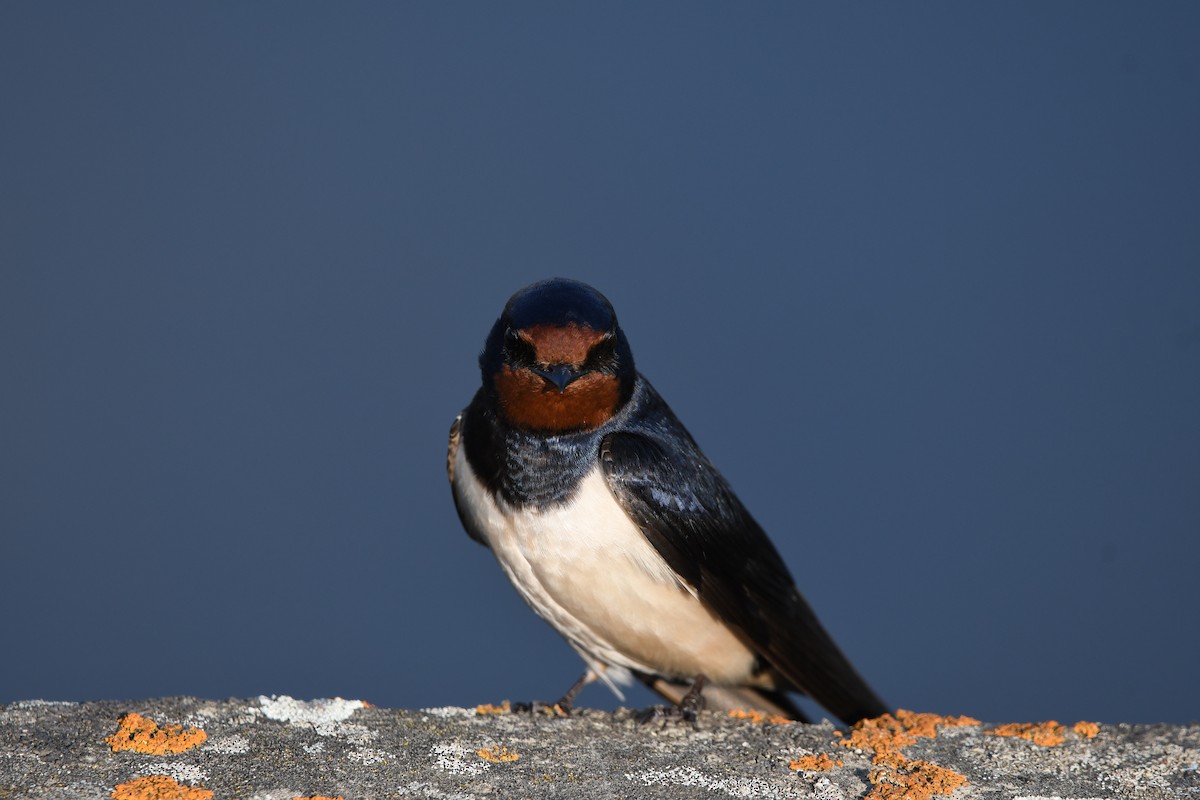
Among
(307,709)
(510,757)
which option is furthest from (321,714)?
(510,757)

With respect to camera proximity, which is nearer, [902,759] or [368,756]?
[368,756]

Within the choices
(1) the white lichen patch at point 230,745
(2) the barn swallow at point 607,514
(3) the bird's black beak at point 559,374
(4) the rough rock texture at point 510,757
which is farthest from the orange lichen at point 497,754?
(3) the bird's black beak at point 559,374

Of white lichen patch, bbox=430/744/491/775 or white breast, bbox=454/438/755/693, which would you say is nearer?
white lichen patch, bbox=430/744/491/775

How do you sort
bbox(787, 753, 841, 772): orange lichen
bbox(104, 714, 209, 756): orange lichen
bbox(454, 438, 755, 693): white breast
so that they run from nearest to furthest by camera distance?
bbox(104, 714, 209, 756): orange lichen → bbox(787, 753, 841, 772): orange lichen → bbox(454, 438, 755, 693): white breast

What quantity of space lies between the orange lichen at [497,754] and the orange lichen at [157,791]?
0.35 metres

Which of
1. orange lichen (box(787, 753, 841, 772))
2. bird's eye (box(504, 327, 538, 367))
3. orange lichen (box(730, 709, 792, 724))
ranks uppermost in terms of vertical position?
bird's eye (box(504, 327, 538, 367))

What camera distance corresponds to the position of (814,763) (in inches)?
63.4

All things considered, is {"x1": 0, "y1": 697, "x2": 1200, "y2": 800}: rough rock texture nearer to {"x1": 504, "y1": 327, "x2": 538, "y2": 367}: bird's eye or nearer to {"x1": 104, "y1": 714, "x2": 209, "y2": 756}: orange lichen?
{"x1": 104, "y1": 714, "x2": 209, "y2": 756}: orange lichen

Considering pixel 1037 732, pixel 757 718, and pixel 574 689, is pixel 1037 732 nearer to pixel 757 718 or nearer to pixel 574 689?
pixel 757 718

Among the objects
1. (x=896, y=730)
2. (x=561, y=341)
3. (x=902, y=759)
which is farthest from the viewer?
(x=561, y=341)

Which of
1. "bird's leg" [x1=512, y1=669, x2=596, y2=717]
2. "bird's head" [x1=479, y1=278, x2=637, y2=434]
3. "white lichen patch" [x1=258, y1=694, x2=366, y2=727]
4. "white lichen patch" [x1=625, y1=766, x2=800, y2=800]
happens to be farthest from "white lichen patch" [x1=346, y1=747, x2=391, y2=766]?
"bird's head" [x1=479, y1=278, x2=637, y2=434]

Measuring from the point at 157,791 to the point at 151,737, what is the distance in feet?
0.55

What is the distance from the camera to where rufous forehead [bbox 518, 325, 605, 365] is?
1884mm

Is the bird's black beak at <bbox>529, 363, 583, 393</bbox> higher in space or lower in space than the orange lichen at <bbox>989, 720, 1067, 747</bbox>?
higher
